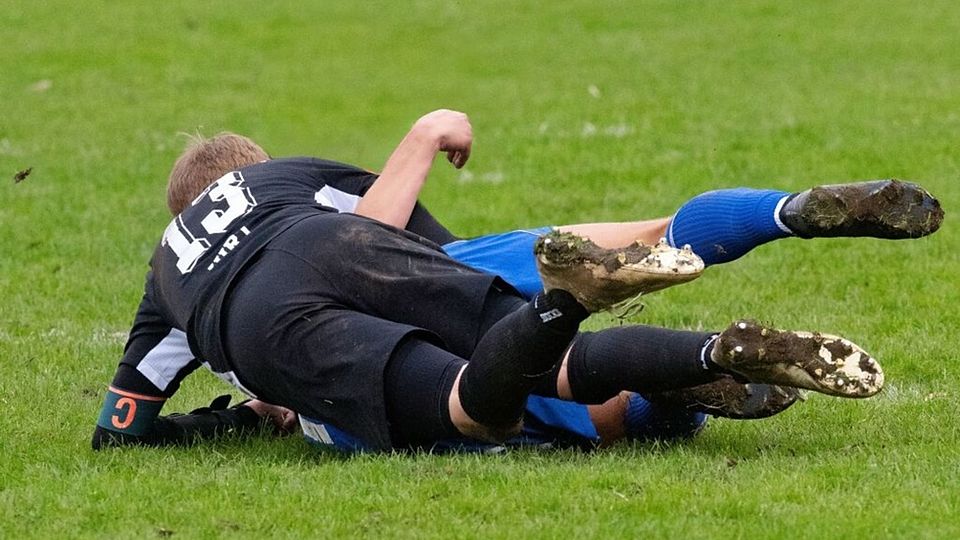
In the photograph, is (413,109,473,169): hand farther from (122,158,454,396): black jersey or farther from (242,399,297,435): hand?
(242,399,297,435): hand

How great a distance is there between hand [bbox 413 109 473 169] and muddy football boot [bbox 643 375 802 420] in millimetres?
1453

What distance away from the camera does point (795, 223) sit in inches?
225

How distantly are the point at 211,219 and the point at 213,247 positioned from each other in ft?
0.44

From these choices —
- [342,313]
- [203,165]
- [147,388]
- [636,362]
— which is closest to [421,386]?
[342,313]

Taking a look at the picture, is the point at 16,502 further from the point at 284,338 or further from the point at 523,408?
the point at 523,408

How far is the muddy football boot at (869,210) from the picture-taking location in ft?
18.3

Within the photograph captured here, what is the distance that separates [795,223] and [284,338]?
1.82 metres

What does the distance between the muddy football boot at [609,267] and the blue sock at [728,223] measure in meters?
1.10

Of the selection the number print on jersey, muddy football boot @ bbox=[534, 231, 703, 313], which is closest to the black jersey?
the number print on jersey

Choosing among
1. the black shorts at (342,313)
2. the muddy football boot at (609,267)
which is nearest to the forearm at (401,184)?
the black shorts at (342,313)

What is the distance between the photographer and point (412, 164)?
6316 mm

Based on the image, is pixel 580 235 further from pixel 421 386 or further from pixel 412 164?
pixel 412 164

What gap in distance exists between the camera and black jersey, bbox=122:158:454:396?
5.73 m

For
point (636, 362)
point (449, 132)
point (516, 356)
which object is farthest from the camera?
point (449, 132)
